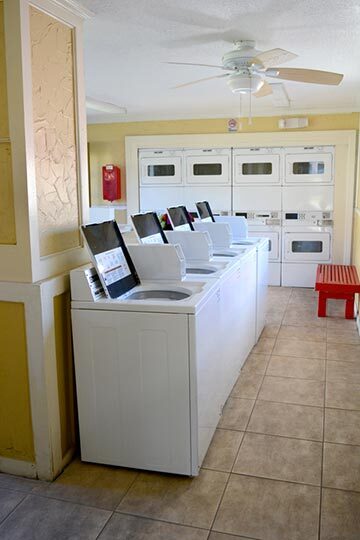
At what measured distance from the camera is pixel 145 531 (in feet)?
7.09

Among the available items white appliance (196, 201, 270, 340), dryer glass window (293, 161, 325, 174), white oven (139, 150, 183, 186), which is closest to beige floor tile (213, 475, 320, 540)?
white appliance (196, 201, 270, 340)

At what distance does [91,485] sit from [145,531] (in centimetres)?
45

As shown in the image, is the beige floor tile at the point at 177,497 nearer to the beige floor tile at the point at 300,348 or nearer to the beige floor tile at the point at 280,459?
the beige floor tile at the point at 280,459

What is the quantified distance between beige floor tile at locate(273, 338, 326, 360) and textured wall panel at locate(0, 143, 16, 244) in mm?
2698

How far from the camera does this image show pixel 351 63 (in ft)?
13.8

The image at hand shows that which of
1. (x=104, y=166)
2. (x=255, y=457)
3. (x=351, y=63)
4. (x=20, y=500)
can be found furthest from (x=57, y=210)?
(x=104, y=166)

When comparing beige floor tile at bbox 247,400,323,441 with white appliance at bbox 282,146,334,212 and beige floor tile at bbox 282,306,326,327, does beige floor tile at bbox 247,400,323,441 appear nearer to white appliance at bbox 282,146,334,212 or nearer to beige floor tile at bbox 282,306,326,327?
beige floor tile at bbox 282,306,326,327

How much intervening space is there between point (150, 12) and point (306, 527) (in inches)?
109

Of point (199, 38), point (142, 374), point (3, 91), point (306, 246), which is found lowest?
point (142, 374)

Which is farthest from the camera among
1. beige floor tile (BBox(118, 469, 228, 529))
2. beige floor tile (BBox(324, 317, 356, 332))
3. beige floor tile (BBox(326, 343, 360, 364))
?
beige floor tile (BBox(324, 317, 356, 332))

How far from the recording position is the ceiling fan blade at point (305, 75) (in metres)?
3.50

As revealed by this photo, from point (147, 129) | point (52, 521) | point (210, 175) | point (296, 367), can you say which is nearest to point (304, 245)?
point (210, 175)

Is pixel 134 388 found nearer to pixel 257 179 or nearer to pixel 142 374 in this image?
pixel 142 374

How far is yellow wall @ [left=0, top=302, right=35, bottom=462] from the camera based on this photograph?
8.28 ft
